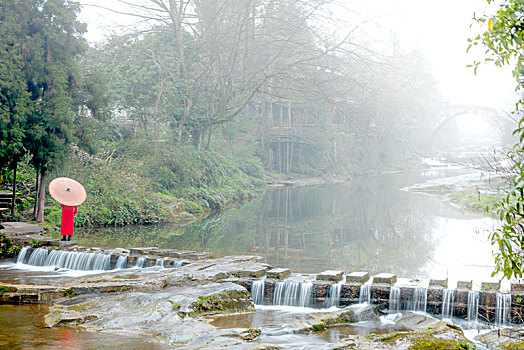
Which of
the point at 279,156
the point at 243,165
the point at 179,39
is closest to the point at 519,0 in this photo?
the point at 179,39

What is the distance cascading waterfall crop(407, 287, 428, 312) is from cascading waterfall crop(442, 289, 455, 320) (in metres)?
0.26

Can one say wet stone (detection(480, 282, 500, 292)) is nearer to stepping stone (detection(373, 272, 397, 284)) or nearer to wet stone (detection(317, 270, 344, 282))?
stepping stone (detection(373, 272, 397, 284))

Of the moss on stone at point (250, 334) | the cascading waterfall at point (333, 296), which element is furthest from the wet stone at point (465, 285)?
the moss on stone at point (250, 334)

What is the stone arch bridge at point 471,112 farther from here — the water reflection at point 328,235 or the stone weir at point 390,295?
the stone weir at point 390,295

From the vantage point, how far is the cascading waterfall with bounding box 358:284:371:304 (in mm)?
7984

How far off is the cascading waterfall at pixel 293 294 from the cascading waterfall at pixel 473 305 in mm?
2415

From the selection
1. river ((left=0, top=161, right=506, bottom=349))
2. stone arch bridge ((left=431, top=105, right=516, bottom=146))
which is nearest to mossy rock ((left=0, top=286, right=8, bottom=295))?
river ((left=0, top=161, right=506, bottom=349))

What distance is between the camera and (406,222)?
1988 centimetres

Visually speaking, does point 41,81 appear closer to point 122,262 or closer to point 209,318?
point 122,262

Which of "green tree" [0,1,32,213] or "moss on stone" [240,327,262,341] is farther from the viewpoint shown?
"green tree" [0,1,32,213]

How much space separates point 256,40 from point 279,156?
19301 millimetres

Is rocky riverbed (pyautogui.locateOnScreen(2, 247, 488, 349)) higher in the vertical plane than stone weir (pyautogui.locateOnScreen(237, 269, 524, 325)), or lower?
lower

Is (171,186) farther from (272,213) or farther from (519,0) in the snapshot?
(519,0)

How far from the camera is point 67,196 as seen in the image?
36.4 feet
